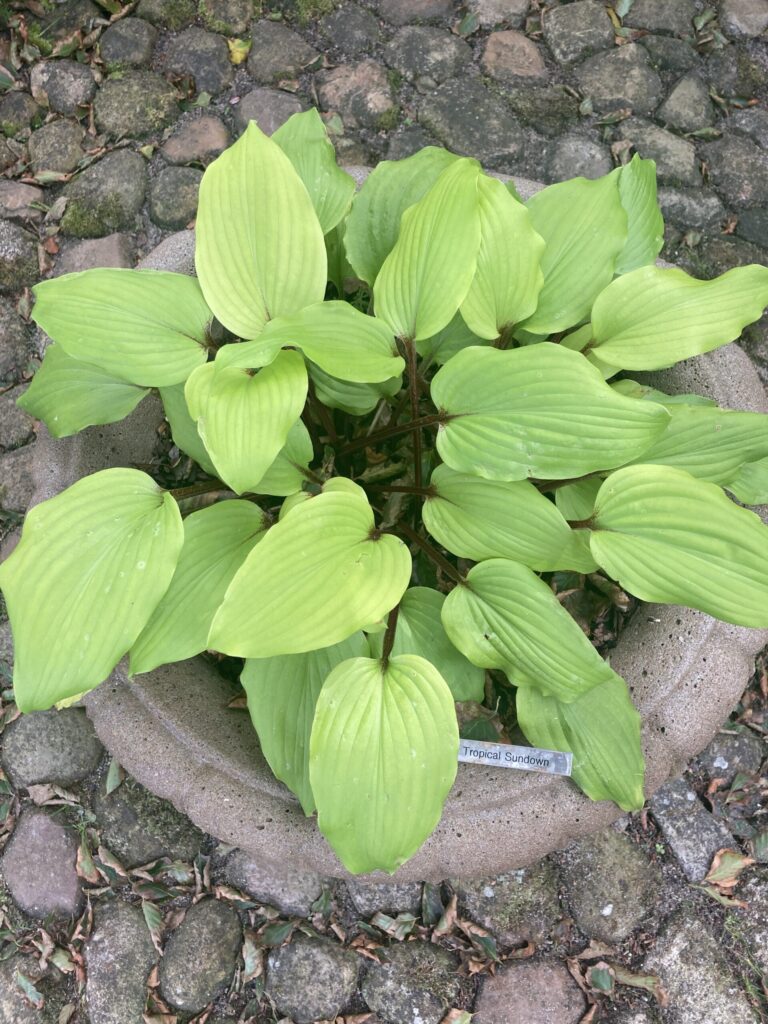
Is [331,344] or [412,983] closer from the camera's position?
[331,344]

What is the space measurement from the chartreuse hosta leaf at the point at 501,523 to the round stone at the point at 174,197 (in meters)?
1.06

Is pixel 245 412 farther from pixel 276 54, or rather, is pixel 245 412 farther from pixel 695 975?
pixel 276 54

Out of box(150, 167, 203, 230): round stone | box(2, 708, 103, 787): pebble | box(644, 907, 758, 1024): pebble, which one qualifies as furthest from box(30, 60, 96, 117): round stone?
box(644, 907, 758, 1024): pebble

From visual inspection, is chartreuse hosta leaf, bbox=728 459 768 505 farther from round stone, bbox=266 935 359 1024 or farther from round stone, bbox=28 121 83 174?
round stone, bbox=28 121 83 174

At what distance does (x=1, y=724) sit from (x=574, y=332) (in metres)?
1.32

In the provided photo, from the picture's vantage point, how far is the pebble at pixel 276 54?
1983 mm

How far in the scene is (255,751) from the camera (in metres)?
1.18

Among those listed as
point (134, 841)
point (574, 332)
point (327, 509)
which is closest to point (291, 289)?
point (327, 509)

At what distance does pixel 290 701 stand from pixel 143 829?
607 mm

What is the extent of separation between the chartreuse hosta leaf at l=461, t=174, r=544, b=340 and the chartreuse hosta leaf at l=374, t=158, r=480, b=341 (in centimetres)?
6

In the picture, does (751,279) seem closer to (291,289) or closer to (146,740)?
(291,289)

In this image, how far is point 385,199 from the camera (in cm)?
130

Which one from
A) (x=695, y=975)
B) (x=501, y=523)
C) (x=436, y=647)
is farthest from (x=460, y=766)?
(x=695, y=975)

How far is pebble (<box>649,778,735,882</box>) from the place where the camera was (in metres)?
1.53
